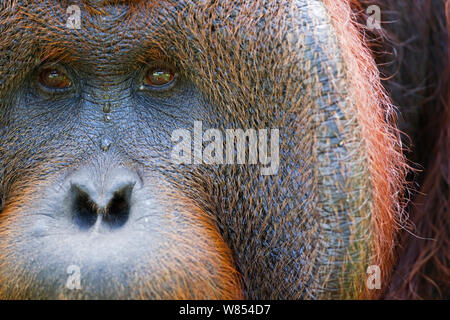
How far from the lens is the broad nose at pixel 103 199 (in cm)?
174

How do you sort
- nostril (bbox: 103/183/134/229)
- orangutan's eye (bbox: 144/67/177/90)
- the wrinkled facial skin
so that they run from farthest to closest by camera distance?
orangutan's eye (bbox: 144/67/177/90), the wrinkled facial skin, nostril (bbox: 103/183/134/229)

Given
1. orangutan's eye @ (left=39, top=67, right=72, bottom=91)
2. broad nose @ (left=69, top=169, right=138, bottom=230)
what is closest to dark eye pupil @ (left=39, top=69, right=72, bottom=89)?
orangutan's eye @ (left=39, top=67, right=72, bottom=91)

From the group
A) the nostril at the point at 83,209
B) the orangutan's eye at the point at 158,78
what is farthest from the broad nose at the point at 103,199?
the orangutan's eye at the point at 158,78

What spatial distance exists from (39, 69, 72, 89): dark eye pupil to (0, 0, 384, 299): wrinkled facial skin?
0.01m

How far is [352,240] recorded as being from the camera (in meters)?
1.91

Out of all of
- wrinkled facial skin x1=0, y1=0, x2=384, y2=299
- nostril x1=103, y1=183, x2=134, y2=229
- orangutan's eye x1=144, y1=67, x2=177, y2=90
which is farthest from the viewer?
orangutan's eye x1=144, y1=67, x2=177, y2=90

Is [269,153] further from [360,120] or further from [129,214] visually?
[129,214]

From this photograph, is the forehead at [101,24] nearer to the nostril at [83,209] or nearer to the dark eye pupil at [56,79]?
the dark eye pupil at [56,79]

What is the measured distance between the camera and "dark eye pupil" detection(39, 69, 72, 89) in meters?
2.01

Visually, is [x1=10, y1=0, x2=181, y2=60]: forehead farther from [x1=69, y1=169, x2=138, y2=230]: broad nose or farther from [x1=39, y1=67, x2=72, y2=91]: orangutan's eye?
[x1=69, y1=169, x2=138, y2=230]: broad nose

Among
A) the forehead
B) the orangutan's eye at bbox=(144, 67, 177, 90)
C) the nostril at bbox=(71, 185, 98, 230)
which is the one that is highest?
the forehead

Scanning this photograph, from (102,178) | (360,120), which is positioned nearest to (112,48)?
(102,178)

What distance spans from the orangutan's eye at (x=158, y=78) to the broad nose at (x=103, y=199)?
0.31 m

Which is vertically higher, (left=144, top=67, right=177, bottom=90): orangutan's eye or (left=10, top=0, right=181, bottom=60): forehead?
(left=10, top=0, right=181, bottom=60): forehead
